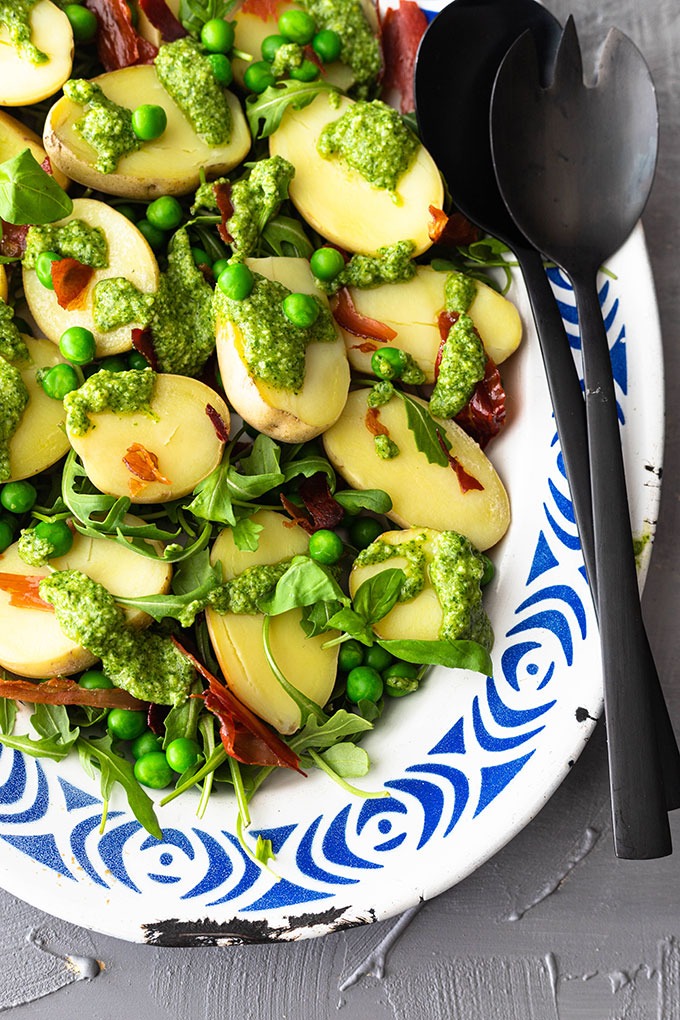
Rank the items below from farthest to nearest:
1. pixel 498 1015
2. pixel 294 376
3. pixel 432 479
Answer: pixel 498 1015 < pixel 432 479 < pixel 294 376

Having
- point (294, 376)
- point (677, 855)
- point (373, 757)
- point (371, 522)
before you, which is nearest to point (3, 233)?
point (294, 376)

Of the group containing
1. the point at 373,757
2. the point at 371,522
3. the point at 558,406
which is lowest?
the point at 373,757

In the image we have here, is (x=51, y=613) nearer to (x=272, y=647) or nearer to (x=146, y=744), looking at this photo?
(x=146, y=744)

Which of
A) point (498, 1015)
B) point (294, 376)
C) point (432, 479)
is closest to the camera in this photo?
point (294, 376)

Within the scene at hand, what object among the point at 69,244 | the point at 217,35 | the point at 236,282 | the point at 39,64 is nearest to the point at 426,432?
the point at 236,282

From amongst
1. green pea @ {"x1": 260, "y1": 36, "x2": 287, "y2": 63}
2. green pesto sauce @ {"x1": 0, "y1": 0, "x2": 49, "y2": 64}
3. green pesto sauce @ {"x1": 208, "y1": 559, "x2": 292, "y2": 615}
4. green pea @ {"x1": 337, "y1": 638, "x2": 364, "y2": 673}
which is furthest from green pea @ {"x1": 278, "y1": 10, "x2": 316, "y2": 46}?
green pea @ {"x1": 337, "y1": 638, "x2": 364, "y2": 673}

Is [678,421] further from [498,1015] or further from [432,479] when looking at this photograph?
[498,1015]
